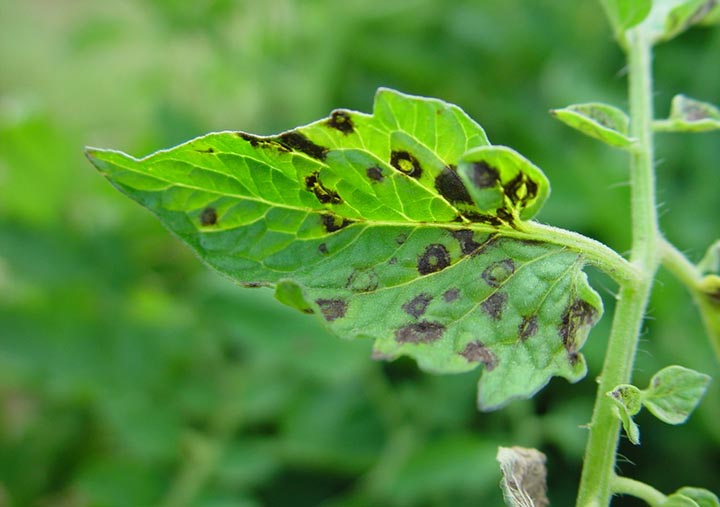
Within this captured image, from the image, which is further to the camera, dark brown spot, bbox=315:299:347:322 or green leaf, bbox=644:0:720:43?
green leaf, bbox=644:0:720:43

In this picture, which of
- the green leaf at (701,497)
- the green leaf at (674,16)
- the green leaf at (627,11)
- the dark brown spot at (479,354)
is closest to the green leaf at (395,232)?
the dark brown spot at (479,354)

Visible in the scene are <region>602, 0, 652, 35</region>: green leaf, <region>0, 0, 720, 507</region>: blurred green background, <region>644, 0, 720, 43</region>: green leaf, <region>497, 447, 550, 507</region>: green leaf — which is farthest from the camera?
<region>0, 0, 720, 507</region>: blurred green background

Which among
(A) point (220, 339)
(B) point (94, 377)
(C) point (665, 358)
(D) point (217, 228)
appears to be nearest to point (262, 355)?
(A) point (220, 339)

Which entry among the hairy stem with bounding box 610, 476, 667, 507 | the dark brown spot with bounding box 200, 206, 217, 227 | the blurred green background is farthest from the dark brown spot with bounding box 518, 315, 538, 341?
the blurred green background

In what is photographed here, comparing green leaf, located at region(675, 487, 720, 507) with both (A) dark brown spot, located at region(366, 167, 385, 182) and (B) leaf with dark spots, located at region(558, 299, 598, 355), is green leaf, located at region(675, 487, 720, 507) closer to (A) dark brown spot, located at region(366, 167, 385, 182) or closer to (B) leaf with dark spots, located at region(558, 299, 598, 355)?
(B) leaf with dark spots, located at region(558, 299, 598, 355)

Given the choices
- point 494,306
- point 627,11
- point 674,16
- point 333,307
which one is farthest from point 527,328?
point 674,16

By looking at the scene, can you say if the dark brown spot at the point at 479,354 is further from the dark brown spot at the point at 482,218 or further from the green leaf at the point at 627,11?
the green leaf at the point at 627,11
